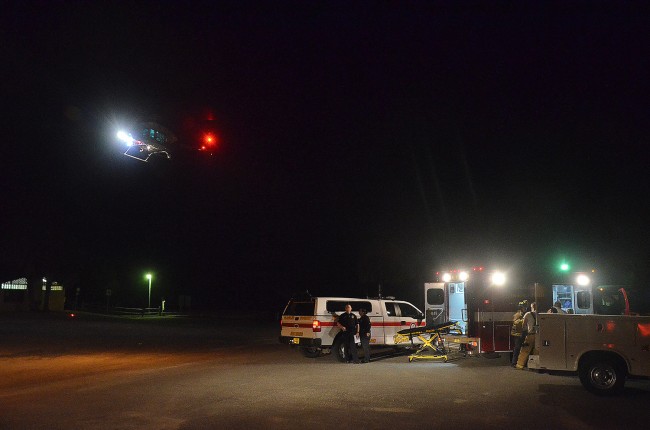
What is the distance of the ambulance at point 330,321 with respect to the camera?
16531 millimetres

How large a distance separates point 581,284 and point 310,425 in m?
10.1

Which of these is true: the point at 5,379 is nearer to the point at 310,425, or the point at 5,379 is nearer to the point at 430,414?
the point at 310,425

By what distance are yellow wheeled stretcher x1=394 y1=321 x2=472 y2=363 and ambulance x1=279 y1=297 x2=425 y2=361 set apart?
56cm

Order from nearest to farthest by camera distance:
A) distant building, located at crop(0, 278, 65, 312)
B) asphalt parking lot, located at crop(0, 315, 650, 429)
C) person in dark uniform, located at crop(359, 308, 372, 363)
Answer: asphalt parking lot, located at crop(0, 315, 650, 429)
person in dark uniform, located at crop(359, 308, 372, 363)
distant building, located at crop(0, 278, 65, 312)

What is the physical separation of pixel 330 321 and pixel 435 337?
9.78 ft

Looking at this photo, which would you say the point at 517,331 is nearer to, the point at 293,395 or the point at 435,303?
the point at 435,303

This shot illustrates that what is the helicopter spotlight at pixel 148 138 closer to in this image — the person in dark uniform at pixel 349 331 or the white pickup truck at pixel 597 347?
the person in dark uniform at pixel 349 331

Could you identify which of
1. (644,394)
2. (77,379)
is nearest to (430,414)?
(644,394)

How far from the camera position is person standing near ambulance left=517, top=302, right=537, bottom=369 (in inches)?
524

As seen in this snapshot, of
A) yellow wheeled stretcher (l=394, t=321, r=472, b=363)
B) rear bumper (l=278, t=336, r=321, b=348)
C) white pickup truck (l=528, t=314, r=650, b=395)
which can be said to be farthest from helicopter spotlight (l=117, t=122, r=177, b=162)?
white pickup truck (l=528, t=314, r=650, b=395)

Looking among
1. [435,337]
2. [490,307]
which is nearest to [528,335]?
[490,307]

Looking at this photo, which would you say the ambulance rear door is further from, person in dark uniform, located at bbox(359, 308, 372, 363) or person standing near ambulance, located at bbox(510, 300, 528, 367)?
person standing near ambulance, located at bbox(510, 300, 528, 367)

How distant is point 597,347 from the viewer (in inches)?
428

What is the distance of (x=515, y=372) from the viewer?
13.8m
